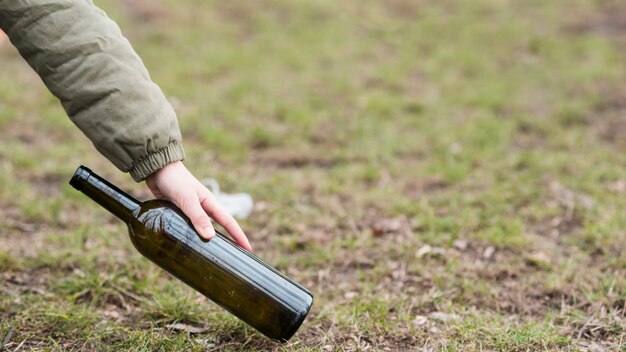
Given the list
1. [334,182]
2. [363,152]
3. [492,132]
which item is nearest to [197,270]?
[334,182]

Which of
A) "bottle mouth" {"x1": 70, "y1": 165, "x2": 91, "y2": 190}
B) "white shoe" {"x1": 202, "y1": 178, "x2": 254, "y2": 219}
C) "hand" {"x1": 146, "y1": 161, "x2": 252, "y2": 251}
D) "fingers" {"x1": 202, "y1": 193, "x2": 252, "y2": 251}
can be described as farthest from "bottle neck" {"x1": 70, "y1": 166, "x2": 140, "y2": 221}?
"white shoe" {"x1": 202, "y1": 178, "x2": 254, "y2": 219}

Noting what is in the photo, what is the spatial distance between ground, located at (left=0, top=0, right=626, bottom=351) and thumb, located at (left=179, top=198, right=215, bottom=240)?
1.90 feet

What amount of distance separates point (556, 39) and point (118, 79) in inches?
286

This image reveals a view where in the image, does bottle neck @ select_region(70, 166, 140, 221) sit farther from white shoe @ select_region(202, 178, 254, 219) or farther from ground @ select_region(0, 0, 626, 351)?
white shoe @ select_region(202, 178, 254, 219)

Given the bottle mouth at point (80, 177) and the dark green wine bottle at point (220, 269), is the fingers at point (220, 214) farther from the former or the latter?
the bottle mouth at point (80, 177)

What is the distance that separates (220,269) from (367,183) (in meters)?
2.53

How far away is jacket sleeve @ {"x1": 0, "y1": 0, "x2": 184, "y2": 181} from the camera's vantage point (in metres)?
2.31

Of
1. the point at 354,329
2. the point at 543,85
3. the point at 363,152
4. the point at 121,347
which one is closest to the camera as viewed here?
the point at 121,347

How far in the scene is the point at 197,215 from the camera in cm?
238

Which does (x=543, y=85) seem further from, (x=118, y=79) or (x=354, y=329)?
(x=118, y=79)

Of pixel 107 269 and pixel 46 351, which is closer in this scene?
pixel 46 351

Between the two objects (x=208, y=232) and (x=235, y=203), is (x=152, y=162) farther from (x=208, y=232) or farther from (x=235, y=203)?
(x=235, y=203)

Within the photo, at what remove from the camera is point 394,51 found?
822 cm

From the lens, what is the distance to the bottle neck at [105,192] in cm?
254
